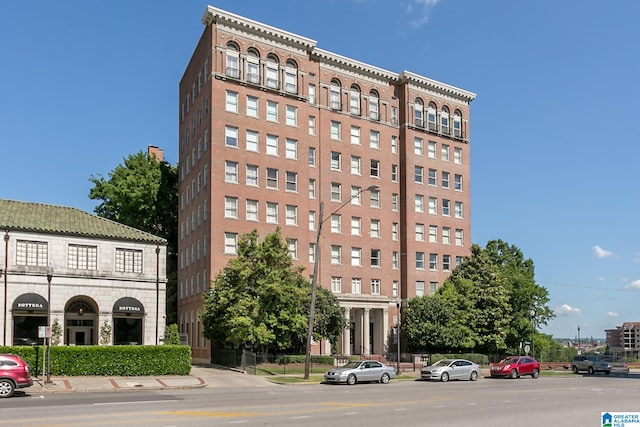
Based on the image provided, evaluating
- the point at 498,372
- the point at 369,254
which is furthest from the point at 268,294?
the point at 369,254

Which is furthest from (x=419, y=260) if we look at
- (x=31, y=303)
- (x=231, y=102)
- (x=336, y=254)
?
(x=31, y=303)

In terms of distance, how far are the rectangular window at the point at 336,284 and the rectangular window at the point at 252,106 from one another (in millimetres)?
17205

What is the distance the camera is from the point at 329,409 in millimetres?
22844

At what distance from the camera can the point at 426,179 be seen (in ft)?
242

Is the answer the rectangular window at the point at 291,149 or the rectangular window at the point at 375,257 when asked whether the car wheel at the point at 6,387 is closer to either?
the rectangular window at the point at 291,149

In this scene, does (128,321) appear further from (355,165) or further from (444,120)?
(444,120)

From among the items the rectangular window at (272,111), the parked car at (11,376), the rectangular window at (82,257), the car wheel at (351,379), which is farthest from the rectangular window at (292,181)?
the parked car at (11,376)

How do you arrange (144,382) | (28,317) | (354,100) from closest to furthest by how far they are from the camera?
(144,382) < (28,317) < (354,100)

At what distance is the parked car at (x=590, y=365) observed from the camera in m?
57.4

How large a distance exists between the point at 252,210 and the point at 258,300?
13311 mm

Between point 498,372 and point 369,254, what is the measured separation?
2311 cm

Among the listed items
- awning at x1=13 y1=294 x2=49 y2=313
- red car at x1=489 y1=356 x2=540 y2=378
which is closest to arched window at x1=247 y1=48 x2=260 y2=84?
awning at x1=13 y1=294 x2=49 y2=313

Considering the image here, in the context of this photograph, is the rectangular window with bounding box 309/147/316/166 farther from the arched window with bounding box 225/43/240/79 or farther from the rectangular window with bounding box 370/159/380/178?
the arched window with bounding box 225/43/240/79

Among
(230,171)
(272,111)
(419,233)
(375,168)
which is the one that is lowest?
(419,233)
